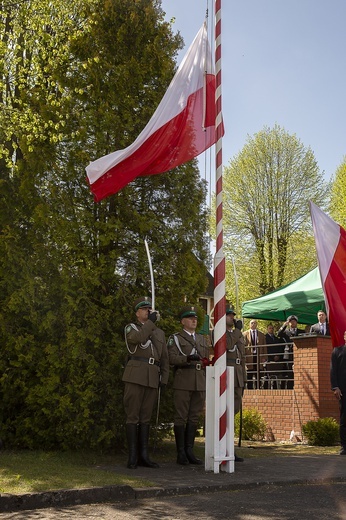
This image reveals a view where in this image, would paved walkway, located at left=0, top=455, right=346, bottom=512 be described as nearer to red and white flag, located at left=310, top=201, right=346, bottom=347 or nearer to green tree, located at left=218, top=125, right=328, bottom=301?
red and white flag, located at left=310, top=201, right=346, bottom=347

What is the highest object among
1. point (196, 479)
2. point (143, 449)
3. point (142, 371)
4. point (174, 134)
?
point (174, 134)

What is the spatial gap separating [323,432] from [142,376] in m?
5.49

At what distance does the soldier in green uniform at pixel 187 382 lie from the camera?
959cm

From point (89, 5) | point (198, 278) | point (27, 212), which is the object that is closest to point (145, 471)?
point (198, 278)

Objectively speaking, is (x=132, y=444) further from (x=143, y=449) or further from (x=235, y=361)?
(x=235, y=361)

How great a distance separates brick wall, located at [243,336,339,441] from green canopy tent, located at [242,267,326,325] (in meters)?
2.40

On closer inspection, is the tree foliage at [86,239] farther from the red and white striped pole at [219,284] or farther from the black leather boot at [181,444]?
the red and white striped pole at [219,284]

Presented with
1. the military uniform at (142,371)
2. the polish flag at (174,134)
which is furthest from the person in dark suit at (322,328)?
the polish flag at (174,134)

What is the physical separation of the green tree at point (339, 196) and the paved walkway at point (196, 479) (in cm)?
2545

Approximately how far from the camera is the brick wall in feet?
46.4

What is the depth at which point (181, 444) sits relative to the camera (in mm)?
9547

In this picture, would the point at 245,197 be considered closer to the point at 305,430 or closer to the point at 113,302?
the point at 305,430

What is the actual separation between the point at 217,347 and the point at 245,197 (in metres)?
29.2

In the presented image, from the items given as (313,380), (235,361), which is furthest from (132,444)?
(313,380)
